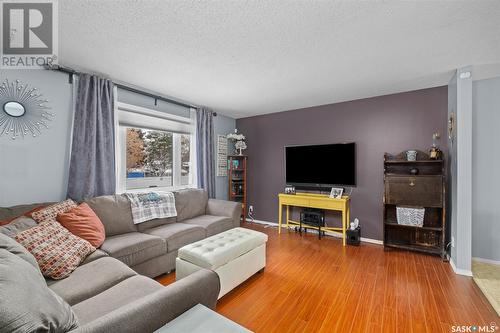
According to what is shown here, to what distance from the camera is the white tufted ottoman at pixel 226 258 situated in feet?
6.58

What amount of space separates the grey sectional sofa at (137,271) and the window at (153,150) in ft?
1.79

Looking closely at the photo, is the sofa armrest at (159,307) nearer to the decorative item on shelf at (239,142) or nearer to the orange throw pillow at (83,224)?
the orange throw pillow at (83,224)

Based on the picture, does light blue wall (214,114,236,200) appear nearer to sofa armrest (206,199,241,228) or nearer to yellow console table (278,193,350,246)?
sofa armrest (206,199,241,228)

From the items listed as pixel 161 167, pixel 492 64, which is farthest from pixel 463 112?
pixel 161 167

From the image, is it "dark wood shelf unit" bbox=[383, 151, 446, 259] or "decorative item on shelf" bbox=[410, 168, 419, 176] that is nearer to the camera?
"dark wood shelf unit" bbox=[383, 151, 446, 259]

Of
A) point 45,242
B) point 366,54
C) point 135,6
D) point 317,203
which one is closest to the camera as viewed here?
point 135,6

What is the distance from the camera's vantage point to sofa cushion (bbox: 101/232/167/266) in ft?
6.90

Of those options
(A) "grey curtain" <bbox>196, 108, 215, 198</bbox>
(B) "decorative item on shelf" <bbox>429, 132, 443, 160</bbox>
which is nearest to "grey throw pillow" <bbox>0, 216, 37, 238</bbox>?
(A) "grey curtain" <bbox>196, 108, 215, 198</bbox>

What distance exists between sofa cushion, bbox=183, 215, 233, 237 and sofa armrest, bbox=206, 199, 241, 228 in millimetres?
92

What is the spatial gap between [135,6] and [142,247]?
2145mm

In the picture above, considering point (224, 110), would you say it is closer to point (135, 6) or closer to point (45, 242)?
point (135, 6)

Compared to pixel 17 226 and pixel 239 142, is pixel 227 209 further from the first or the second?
pixel 17 226

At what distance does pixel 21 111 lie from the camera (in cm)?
224

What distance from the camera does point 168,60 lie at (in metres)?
2.35
